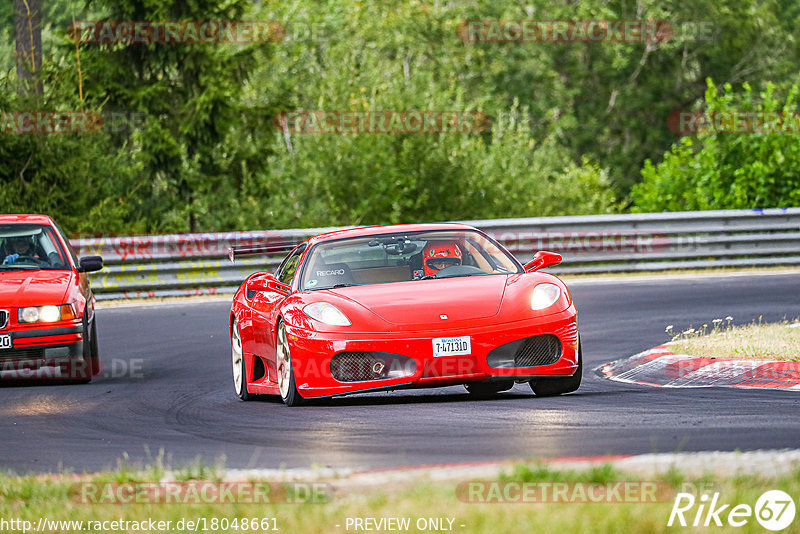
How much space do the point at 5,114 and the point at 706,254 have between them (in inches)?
475

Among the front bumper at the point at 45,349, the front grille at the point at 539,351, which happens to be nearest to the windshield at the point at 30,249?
the front bumper at the point at 45,349

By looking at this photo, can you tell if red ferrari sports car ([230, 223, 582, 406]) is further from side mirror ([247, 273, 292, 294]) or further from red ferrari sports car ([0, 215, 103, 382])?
red ferrari sports car ([0, 215, 103, 382])

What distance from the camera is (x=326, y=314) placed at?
9.12 meters

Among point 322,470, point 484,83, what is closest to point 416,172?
point 322,470

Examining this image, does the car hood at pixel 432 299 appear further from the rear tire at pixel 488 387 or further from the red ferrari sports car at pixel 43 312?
the red ferrari sports car at pixel 43 312

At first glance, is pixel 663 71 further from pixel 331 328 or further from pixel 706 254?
pixel 331 328

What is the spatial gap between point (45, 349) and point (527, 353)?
4.79 meters

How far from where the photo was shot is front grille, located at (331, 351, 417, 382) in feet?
29.0

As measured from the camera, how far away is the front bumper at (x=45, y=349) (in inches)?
459

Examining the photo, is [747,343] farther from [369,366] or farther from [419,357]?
[369,366]

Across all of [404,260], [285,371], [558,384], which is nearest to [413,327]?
[285,371]

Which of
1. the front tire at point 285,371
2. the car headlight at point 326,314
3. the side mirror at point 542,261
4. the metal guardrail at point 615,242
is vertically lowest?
the metal guardrail at point 615,242

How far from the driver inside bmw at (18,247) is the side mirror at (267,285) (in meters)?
2.94

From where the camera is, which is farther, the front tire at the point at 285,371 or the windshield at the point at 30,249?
the windshield at the point at 30,249
